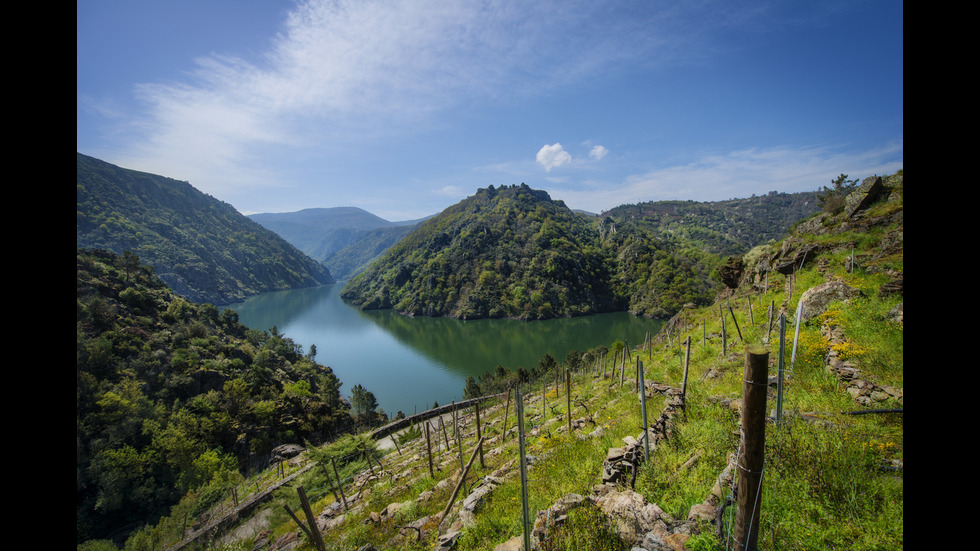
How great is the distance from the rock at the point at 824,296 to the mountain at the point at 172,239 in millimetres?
156562

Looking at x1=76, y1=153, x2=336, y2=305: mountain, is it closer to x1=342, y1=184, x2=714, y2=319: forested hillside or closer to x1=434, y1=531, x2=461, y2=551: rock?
x1=342, y1=184, x2=714, y2=319: forested hillside

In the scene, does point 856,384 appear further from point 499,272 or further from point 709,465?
point 499,272

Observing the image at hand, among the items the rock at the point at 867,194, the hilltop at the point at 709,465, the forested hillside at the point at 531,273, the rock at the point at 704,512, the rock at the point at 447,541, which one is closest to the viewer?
the hilltop at the point at 709,465

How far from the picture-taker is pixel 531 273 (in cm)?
10550

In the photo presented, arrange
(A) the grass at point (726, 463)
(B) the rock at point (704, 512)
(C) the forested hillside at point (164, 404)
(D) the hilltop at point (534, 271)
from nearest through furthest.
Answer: (A) the grass at point (726, 463) → (B) the rock at point (704, 512) → (C) the forested hillside at point (164, 404) → (D) the hilltop at point (534, 271)

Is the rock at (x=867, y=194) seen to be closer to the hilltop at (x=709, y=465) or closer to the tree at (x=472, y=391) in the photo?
the hilltop at (x=709, y=465)

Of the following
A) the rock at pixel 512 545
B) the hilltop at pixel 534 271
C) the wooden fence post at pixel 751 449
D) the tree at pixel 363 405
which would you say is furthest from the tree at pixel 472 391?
the hilltop at pixel 534 271

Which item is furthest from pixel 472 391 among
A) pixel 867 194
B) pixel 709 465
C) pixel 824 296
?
pixel 709 465

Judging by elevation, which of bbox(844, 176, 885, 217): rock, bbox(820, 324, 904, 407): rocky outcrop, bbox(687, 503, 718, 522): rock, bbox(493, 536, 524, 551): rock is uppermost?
bbox(844, 176, 885, 217): rock

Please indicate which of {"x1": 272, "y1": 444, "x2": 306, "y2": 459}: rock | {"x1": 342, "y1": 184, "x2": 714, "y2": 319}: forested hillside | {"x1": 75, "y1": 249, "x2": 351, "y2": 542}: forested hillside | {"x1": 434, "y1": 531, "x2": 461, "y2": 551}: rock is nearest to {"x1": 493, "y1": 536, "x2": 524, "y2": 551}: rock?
{"x1": 434, "y1": 531, "x2": 461, "y2": 551}: rock

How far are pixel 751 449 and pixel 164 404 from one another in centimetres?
4570

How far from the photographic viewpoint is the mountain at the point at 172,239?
133750 mm

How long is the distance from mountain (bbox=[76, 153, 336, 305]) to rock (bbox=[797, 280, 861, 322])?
157 metres

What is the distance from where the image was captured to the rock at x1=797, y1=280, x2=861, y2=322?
406 inches
